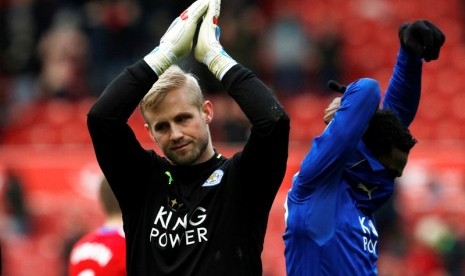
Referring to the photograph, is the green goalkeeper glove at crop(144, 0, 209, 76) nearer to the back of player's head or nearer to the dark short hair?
the dark short hair

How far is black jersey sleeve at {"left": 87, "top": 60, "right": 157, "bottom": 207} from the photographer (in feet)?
16.2

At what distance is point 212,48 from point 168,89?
0.77 feet

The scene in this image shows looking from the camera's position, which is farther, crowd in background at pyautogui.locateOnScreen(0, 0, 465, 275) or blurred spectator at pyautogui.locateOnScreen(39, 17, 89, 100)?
blurred spectator at pyautogui.locateOnScreen(39, 17, 89, 100)

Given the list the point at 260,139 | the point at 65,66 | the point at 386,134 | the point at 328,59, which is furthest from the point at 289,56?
the point at 260,139

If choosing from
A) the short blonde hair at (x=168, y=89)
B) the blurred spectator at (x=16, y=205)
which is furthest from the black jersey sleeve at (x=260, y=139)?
the blurred spectator at (x=16, y=205)

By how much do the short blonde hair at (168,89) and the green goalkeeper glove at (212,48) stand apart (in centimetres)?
10

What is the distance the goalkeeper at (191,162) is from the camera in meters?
4.89

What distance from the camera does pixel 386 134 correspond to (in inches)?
→ 203

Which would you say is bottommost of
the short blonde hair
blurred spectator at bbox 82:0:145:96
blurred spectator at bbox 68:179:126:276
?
blurred spectator at bbox 68:179:126:276

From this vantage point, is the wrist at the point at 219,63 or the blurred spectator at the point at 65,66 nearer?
the wrist at the point at 219,63

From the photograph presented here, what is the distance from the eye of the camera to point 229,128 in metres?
14.7

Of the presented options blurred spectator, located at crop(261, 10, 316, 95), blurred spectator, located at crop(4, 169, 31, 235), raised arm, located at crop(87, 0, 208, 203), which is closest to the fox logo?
raised arm, located at crop(87, 0, 208, 203)

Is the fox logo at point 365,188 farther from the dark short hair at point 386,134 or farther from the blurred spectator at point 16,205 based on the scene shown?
the blurred spectator at point 16,205

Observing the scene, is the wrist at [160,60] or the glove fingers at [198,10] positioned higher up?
the glove fingers at [198,10]
